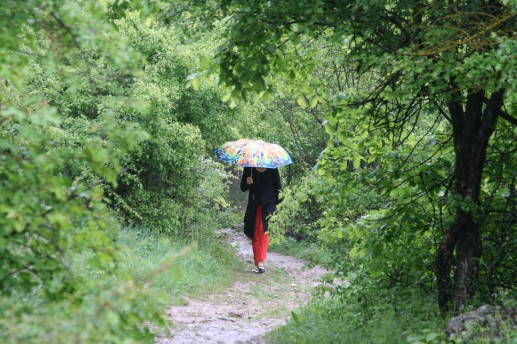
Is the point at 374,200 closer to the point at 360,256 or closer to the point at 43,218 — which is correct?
the point at 360,256

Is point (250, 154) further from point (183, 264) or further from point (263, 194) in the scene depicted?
point (183, 264)

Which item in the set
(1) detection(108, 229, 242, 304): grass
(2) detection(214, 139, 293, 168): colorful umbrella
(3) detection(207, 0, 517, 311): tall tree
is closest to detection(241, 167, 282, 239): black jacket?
(2) detection(214, 139, 293, 168): colorful umbrella

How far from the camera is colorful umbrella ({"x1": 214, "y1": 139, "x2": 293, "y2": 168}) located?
12398mm

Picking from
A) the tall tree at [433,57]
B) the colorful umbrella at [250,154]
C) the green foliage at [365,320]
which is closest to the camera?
the tall tree at [433,57]

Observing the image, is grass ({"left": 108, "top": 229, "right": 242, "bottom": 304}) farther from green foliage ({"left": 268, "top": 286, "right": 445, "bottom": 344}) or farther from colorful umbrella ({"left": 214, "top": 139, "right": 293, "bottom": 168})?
green foliage ({"left": 268, "top": 286, "right": 445, "bottom": 344})

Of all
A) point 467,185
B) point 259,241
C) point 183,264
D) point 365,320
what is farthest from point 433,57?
point 259,241

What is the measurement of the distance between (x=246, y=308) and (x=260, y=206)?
3.34m

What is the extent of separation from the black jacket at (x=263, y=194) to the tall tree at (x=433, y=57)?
596cm

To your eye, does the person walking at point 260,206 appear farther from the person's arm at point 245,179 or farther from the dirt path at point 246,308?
the dirt path at point 246,308

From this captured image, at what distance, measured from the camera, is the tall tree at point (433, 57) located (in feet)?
17.1

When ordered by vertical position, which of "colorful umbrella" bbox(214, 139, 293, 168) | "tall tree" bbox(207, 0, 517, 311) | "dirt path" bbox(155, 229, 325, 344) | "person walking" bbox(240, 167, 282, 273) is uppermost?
"tall tree" bbox(207, 0, 517, 311)

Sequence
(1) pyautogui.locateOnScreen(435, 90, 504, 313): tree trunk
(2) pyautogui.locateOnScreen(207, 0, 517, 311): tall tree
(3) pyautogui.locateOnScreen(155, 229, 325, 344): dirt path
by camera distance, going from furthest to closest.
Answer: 1. (3) pyautogui.locateOnScreen(155, 229, 325, 344): dirt path
2. (1) pyautogui.locateOnScreen(435, 90, 504, 313): tree trunk
3. (2) pyautogui.locateOnScreen(207, 0, 517, 311): tall tree

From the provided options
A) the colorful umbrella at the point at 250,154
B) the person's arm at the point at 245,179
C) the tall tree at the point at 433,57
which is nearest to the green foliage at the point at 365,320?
the tall tree at the point at 433,57

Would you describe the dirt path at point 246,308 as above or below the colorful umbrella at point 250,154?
below
